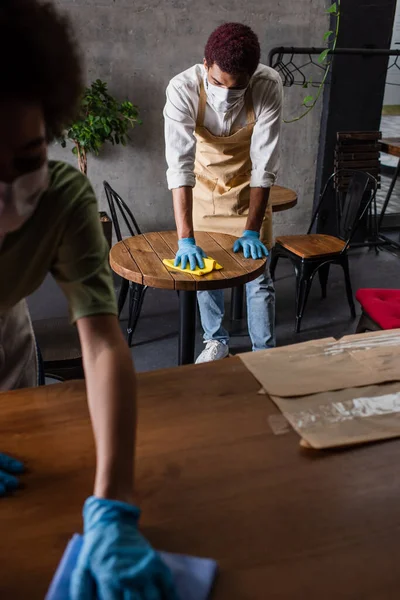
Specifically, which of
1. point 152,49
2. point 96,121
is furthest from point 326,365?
point 152,49

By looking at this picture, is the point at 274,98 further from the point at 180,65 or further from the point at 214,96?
the point at 180,65

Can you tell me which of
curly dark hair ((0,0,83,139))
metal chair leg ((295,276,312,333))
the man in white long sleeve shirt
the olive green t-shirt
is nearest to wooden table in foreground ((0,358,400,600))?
the olive green t-shirt

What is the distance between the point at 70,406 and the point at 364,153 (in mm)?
3696

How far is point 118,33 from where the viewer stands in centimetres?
373

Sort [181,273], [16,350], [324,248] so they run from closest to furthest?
[16,350], [181,273], [324,248]

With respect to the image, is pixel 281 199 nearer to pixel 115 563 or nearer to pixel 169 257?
pixel 169 257

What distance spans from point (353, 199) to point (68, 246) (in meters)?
3.02

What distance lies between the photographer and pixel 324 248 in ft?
11.1

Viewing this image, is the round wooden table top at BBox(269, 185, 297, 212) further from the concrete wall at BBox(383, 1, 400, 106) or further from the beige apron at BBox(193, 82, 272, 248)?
the concrete wall at BBox(383, 1, 400, 106)

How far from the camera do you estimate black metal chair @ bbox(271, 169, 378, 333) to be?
3.29m

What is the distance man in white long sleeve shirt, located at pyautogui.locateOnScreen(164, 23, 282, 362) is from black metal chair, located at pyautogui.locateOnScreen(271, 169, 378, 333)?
49cm

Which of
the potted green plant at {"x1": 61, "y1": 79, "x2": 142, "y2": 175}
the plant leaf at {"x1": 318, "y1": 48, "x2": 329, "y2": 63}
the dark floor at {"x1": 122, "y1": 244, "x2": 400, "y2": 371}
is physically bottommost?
the dark floor at {"x1": 122, "y1": 244, "x2": 400, "y2": 371}

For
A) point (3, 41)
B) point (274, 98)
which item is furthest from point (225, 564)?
point (274, 98)

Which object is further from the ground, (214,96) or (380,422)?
(214,96)
